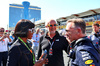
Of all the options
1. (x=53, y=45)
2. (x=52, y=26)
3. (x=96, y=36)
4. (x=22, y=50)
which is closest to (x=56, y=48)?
(x=53, y=45)

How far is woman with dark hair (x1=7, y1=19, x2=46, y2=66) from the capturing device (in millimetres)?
1546

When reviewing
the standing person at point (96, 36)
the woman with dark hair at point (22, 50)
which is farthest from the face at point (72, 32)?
the standing person at point (96, 36)

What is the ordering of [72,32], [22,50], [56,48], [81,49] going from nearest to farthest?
[81,49], [72,32], [22,50], [56,48]

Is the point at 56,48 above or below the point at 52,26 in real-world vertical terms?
below

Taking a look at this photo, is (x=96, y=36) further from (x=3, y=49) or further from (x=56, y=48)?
(x=3, y=49)

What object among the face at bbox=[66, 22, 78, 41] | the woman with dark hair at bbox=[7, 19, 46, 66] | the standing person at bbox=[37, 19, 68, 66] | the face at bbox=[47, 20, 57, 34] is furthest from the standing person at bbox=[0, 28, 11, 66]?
the face at bbox=[66, 22, 78, 41]

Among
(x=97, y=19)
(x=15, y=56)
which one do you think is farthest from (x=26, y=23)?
(x=97, y=19)

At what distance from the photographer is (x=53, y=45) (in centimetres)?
251

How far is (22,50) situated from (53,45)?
Answer: 3.32 ft

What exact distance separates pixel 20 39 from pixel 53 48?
3.12ft

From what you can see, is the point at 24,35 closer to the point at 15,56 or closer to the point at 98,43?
the point at 15,56

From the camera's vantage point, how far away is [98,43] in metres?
4.13

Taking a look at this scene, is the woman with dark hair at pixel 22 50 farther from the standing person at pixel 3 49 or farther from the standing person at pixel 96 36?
the standing person at pixel 96 36

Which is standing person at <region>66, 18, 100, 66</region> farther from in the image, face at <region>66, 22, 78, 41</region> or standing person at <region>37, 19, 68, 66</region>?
standing person at <region>37, 19, 68, 66</region>
